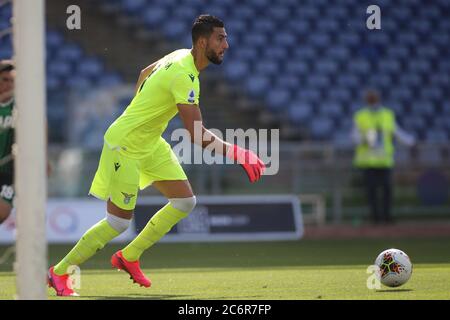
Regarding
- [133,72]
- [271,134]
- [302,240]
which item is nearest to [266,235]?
[302,240]

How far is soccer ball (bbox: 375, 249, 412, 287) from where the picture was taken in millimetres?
7379

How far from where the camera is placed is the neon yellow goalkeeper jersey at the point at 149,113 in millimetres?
7594

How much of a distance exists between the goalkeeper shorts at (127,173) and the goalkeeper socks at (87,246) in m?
0.21

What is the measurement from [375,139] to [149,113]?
8.05m

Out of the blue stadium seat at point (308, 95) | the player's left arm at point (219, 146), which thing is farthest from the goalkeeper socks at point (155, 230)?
the blue stadium seat at point (308, 95)

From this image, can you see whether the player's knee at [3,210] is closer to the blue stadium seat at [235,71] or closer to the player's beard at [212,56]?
the player's beard at [212,56]

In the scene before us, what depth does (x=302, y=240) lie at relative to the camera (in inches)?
555

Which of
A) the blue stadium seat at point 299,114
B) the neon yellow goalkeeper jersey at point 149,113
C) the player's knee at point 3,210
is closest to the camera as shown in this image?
the neon yellow goalkeeper jersey at point 149,113

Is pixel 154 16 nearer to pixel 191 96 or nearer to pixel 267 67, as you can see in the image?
pixel 267 67

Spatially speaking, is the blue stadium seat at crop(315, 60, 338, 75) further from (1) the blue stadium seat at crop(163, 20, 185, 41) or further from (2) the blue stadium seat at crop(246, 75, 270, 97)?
(1) the blue stadium seat at crop(163, 20, 185, 41)

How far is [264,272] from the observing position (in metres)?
9.18

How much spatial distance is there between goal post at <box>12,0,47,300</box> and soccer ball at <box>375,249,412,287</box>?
287cm

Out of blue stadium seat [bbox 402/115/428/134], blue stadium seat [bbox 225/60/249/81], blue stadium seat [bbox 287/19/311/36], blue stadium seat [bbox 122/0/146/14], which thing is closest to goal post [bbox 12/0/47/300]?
blue stadium seat [bbox 225/60/249/81]

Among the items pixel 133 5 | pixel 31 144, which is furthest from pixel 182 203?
pixel 133 5
